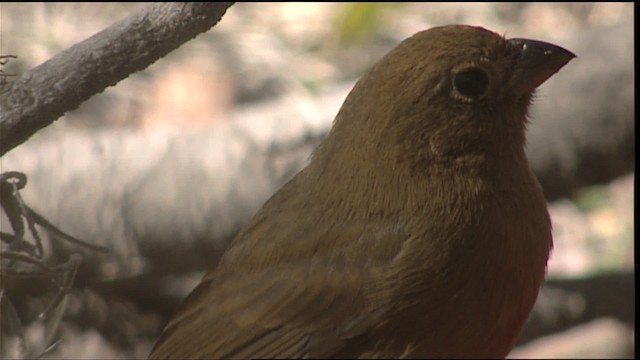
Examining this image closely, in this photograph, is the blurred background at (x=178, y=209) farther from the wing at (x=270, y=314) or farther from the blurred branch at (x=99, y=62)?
the blurred branch at (x=99, y=62)

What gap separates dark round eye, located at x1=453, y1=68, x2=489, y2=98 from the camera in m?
3.86

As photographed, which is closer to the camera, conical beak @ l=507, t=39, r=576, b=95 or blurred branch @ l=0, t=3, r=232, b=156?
blurred branch @ l=0, t=3, r=232, b=156

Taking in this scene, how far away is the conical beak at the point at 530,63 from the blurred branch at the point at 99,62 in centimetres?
95

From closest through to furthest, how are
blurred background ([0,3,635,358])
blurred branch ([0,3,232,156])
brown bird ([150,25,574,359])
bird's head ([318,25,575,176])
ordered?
blurred branch ([0,3,232,156]), brown bird ([150,25,574,359]), bird's head ([318,25,575,176]), blurred background ([0,3,635,358])

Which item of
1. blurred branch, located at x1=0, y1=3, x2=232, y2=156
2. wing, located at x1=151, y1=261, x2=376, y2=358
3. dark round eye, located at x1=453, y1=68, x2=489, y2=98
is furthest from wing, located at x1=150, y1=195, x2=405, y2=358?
blurred branch, located at x1=0, y1=3, x2=232, y2=156

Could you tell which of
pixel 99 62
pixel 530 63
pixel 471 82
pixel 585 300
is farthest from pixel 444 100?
pixel 585 300

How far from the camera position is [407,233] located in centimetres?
374

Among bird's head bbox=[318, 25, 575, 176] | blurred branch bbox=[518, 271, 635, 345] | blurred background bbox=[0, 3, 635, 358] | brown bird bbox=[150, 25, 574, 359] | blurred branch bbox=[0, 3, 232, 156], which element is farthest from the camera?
blurred branch bbox=[518, 271, 635, 345]

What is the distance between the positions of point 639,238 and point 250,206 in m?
1.86

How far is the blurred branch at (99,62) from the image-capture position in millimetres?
3377

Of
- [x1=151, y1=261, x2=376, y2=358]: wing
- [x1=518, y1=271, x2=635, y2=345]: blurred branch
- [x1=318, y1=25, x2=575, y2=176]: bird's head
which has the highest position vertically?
[x1=318, y1=25, x2=575, y2=176]: bird's head

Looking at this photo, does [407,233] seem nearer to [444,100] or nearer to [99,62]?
[444,100]

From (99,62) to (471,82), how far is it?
1.07 m

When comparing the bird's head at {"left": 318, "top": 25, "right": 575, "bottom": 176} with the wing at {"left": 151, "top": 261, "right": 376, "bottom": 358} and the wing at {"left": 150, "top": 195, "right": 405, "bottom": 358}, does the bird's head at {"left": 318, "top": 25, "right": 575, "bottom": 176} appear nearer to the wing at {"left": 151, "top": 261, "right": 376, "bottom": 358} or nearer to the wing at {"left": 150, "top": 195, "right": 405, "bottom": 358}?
the wing at {"left": 150, "top": 195, "right": 405, "bottom": 358}
